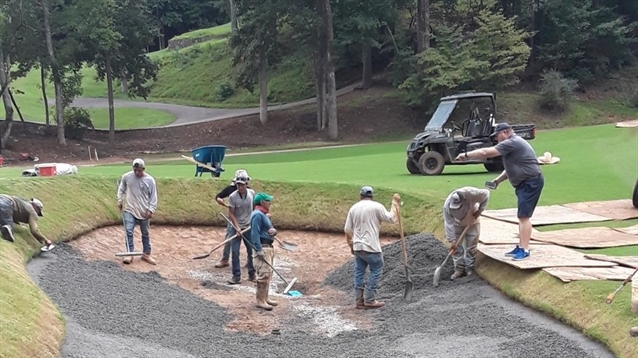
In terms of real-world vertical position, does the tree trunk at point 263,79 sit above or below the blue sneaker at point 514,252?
above

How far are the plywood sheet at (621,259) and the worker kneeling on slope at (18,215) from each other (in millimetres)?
9742

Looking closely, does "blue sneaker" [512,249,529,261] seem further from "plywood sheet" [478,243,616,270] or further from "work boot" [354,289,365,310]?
"work boot" [354,289,365,310]

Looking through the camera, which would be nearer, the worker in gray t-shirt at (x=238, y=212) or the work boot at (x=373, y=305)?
the work boot at (x=373, y=305)

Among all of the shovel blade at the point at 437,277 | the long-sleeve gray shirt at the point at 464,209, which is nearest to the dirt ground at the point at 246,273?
the shovel blade at the point at 437,277

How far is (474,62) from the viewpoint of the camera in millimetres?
39750

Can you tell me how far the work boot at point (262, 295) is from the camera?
41.6 feet

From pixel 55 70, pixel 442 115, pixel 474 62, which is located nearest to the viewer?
pixel 442 115

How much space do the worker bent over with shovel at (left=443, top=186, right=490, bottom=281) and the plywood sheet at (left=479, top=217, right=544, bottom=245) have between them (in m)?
0.54

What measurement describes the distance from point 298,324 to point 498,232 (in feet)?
13.9

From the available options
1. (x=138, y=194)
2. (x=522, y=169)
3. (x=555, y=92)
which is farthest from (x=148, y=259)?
(x=555, y=92)

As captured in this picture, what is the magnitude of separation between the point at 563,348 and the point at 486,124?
44.8 feet

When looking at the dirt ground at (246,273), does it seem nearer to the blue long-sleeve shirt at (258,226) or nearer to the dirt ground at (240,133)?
the blue long-sleeve shirt at (258,226)

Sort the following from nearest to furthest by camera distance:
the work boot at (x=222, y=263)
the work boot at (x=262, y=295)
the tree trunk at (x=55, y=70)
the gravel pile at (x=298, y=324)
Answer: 1. the gravel pile at (x=298, y=324)
2. the work boot at (x=262, y=295)
3. the work boot at (x=222, y=263)
4. the tree trunk at (x=55, y=70)

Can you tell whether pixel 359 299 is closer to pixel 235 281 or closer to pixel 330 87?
pixel 235 281
